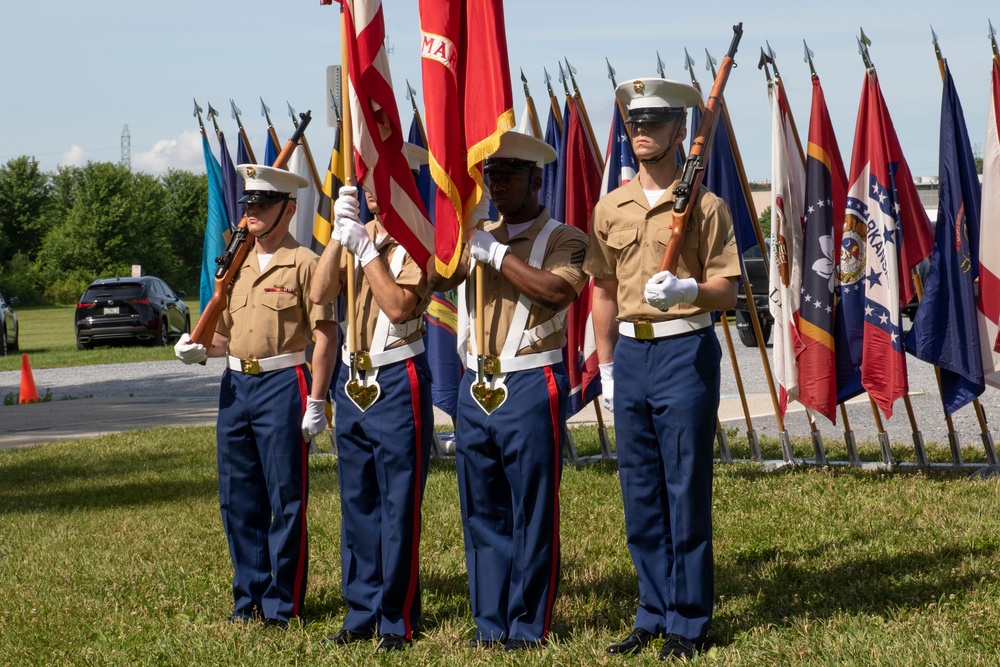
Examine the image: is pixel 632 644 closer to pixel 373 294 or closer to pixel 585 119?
pixel 373 294

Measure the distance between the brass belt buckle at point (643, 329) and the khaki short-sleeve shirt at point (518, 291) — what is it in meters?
0.28

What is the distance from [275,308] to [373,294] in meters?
0.76

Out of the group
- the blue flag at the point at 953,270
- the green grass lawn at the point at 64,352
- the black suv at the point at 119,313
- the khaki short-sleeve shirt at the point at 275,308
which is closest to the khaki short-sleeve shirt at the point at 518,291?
the khaki short-sleeve shirt at the point at 275,308

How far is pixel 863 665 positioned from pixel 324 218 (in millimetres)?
5916

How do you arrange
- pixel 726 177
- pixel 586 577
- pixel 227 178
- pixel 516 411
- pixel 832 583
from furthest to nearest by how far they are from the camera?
1. pixel 227 178
2. pixel 726 177
3. pixel 586 577
4. pixel 832 583
5. pixel 516 411

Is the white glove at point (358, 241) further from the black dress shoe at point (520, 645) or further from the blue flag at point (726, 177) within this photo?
the blue flag at point (726, 177)

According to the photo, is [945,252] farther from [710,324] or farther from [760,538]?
[710,324]

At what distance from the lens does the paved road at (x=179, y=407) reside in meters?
12.0

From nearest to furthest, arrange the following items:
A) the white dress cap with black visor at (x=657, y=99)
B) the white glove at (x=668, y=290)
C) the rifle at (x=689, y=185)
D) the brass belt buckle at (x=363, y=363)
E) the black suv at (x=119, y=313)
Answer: the white glove at (x=668, y=290), the rifle at (x=689, y=185), the white dress cap with black visor at (x=657, y=99), the brass belt buckle at (x=363, y=363), the black suv at (x=119, y=313)

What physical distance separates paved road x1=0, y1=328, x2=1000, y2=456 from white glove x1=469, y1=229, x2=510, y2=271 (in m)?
6.73

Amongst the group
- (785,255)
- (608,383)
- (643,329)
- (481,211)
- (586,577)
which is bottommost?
(586,577)

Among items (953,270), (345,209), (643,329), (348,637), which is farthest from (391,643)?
(953,270)

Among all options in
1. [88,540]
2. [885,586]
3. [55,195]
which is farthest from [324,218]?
[55,195]

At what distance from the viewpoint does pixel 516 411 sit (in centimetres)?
512
